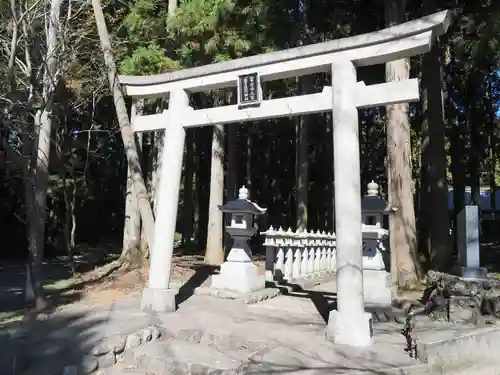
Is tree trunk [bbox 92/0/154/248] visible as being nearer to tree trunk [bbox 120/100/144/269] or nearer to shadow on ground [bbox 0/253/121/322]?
tree trunk [bbox 120/100/144/269]

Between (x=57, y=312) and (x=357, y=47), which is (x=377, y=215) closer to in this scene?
(x=357, y=47)

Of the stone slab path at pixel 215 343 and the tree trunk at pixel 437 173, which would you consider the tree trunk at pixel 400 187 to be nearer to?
the tree trunk at pixel 437 173

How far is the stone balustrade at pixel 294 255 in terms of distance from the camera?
33.1 ft

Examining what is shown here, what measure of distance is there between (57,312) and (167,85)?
412cm

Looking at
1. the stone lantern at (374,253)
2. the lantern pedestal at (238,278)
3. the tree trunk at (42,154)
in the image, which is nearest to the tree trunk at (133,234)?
the tree trunk at (42,154)

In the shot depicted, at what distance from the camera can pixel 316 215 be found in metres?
25.3

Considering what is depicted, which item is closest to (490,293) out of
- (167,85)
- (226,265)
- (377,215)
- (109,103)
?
(377,215)

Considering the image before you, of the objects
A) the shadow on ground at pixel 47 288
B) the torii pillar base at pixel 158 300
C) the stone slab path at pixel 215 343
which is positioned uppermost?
the torii pillar base at pixel 158 300

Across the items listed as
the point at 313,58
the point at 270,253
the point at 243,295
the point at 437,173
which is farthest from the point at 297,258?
the point at 313,58

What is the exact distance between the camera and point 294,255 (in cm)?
1091

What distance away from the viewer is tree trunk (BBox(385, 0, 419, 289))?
29.3 feet

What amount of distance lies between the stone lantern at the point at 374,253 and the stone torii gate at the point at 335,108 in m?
1.94

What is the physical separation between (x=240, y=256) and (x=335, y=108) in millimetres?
3749

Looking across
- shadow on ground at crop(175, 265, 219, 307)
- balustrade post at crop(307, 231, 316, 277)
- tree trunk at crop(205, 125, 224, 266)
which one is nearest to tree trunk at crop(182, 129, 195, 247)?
tree trunk at crop(205, 125, 224, 266)
